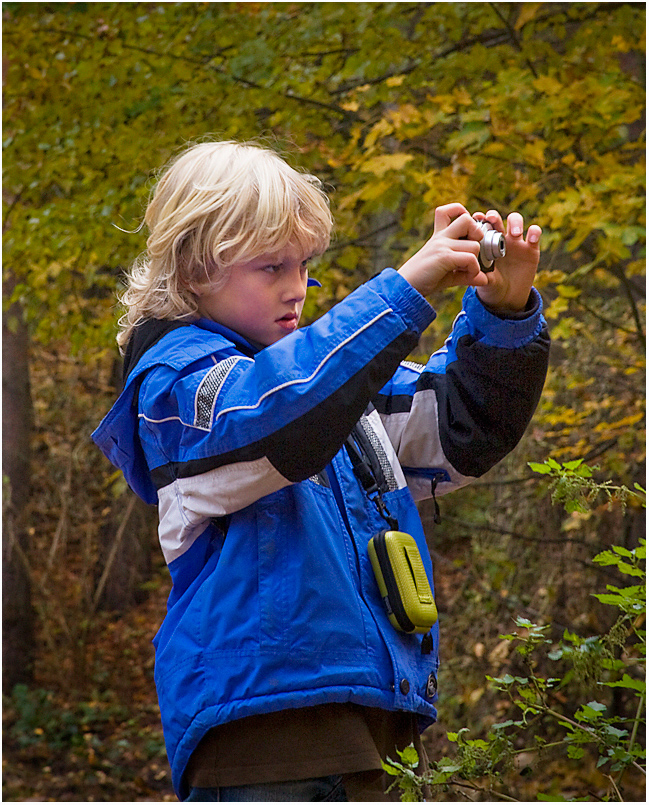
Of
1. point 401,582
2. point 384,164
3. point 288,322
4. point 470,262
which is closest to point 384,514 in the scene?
point 401,582

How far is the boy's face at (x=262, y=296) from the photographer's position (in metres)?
1.58

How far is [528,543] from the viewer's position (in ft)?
16.4

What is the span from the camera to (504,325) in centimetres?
158

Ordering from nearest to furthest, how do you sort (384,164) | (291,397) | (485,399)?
(291,397), (485,399), (384,164)

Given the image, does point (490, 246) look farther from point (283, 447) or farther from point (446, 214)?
point (283, 447)

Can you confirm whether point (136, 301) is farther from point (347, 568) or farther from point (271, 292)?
point (347, 568)

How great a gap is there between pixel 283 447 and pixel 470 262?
425 millimetres

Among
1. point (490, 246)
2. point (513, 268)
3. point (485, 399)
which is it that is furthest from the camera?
point (485, 399)

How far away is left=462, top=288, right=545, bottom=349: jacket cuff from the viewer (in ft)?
5.21

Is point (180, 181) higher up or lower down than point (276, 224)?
higher up

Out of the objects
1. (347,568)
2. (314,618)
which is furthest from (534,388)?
(314,618)

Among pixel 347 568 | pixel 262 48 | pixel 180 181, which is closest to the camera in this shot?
pixel 347 568

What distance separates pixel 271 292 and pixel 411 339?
37 centimetres

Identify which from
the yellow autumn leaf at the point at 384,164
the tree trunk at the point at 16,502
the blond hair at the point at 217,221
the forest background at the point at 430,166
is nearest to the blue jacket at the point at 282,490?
the blond hair at the point at 217,221
